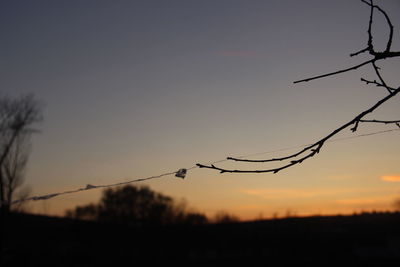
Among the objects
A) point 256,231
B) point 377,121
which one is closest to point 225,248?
point 256,231

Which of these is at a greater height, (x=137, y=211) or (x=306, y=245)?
(x=137, y=211)

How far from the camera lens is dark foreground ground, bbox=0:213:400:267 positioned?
1384 inches

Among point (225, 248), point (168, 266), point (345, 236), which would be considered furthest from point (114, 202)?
point (345, 236)

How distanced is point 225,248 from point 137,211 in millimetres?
13874

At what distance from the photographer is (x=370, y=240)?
124ft

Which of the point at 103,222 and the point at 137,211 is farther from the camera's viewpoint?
the point at 137,211

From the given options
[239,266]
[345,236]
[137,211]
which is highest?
[137,211]

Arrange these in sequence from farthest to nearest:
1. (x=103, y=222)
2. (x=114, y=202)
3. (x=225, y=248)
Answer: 1. (x=114, y=202)
2. (x=103, y=222)
3. (x=225, y=248)

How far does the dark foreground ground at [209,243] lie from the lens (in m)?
35.2

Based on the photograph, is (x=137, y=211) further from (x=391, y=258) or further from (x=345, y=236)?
(x=391, y=258)

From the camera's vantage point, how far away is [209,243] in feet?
141

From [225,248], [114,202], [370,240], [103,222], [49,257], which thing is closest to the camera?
[49,257]

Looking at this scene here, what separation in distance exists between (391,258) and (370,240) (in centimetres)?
251

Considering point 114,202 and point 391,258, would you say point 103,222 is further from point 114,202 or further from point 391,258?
point 391,258
